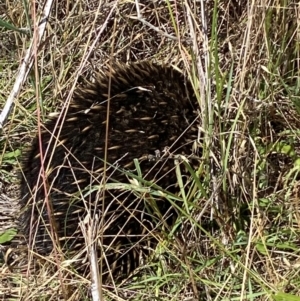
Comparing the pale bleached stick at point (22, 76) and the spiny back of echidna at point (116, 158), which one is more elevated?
the pale bleached stick at point (22, 76)

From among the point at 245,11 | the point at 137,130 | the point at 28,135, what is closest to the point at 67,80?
the point at 28,135

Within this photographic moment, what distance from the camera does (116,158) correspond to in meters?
2.27

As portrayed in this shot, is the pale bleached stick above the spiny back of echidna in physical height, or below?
above

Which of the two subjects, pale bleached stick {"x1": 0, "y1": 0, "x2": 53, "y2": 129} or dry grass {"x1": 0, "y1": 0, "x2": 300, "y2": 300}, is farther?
pale bleached stick {"x1": 0, "y1": 0, "x2": 53, "y2": 129}

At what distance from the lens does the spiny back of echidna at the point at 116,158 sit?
214 centimetres

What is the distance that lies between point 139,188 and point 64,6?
122 centimetres

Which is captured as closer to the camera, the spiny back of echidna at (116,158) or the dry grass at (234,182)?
the dry grass at (234,182)

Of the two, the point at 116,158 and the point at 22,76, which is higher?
the point at 22,76

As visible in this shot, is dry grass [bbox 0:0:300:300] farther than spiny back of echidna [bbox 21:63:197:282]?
No

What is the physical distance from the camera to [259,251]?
2.02m

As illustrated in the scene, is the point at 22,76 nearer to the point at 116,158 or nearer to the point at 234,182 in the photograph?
the point at 116,158

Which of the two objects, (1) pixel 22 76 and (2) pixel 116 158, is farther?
(2) pixel 116 158

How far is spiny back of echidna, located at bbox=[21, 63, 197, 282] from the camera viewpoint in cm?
214

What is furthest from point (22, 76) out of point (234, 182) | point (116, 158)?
point (234, 182)
